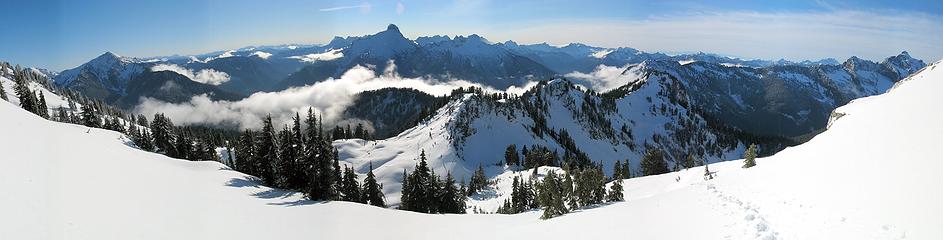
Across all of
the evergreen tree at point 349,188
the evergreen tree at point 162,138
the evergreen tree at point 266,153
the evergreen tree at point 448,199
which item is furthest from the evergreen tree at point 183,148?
the evergreen tree at point 448,199

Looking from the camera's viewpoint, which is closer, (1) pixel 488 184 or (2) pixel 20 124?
(2) pixel 20 124

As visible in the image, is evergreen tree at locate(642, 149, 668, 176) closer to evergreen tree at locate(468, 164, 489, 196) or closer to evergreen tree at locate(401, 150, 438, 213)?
evergreen tree at locate(468, 164, 489, 196)

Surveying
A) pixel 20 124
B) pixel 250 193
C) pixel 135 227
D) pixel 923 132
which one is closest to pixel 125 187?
pixel 135 227

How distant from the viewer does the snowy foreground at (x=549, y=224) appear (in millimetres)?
17953

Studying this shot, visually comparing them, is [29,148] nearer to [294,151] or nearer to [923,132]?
[294,151]

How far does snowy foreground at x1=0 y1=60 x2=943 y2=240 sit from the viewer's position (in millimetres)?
17953

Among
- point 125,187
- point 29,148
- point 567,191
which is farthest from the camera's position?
point 567,191

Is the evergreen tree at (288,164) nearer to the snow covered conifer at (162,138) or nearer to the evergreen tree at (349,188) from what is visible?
the evergreen tree at (349,188)

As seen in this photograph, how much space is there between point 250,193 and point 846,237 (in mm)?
47127

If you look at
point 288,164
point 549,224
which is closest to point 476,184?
point 288,164

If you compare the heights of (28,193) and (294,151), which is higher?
(28,193)

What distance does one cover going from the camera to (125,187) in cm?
3203

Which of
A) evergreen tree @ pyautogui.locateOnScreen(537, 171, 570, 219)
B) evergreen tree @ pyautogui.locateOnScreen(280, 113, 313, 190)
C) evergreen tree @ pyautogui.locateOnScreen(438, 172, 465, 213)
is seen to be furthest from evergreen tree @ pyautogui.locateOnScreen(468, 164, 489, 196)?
evergreen tree @ pyautogui.locateOnScreen(537, 171, 570, 219)

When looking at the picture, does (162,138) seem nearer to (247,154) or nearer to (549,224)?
(247,154)
